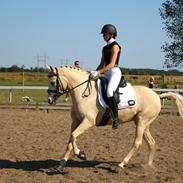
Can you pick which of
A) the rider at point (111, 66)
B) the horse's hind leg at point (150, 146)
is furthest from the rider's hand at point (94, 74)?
the horse's hind leg at point (150, 146)

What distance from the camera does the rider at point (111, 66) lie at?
7.57 m

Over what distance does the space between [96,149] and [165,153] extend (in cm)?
149

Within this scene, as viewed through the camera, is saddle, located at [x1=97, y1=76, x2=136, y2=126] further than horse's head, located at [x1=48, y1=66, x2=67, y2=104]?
Yes

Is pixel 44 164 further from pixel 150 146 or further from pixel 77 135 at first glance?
pixel 150 146

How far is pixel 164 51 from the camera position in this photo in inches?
1560

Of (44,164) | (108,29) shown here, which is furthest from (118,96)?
(44,164)

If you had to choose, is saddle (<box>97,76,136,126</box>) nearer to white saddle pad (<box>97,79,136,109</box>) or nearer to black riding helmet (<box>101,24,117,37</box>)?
white saddle pad (<box>97,79,136,109</box>)

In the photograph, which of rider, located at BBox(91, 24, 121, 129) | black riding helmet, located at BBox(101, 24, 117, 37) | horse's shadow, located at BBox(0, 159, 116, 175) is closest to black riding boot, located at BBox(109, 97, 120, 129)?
rider, located at BBox(91, 24, 121, 129)

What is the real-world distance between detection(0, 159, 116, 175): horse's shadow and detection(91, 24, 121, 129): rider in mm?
852

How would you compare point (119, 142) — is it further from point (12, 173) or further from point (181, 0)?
point (181, 0)

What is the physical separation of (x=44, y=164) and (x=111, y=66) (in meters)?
2.22

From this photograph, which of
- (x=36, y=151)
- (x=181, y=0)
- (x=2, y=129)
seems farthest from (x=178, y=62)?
(x=36, y=151)

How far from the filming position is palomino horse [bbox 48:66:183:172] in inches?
293

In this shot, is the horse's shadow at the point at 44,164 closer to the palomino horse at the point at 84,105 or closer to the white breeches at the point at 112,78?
the palomino horse at the point at 84,105
